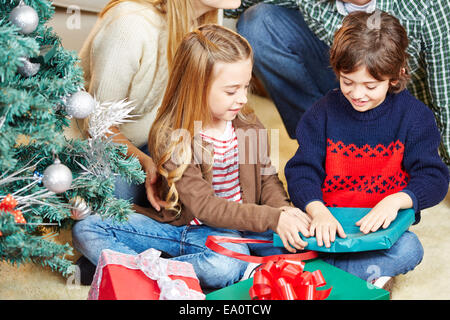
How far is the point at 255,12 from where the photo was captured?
1.79 meters

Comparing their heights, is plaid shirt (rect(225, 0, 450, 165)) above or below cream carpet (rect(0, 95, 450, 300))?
above

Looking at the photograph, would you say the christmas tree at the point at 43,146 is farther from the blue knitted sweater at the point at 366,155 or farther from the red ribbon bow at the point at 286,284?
the blue knitted sweater at the point at 366,155

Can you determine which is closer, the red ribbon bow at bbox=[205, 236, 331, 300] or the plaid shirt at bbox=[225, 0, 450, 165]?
the red ribbon bow at bbox=[205, 236, 331, 300]

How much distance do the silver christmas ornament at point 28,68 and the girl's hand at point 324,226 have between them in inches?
24.3

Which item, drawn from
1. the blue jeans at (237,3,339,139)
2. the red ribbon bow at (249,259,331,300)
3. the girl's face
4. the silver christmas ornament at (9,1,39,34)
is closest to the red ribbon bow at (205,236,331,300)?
the red ribbon bow at (249,259,331,300)

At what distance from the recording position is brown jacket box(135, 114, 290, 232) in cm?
127

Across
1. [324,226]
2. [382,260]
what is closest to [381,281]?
[382,260]

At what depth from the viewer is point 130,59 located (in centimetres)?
142

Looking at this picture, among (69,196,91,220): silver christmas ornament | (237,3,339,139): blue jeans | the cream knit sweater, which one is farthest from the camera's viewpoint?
(237,3,339,139): blue jeans

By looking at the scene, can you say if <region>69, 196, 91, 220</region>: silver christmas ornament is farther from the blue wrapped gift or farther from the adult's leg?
the adult's leg

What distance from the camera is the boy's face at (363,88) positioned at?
4.14ft

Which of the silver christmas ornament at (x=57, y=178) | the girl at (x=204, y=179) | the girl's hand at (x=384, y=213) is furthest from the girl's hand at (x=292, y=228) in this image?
the silver christmas ornament at (x=57, y=178)

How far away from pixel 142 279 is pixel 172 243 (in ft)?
0.96

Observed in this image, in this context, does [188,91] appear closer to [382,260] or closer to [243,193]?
[243,193]
